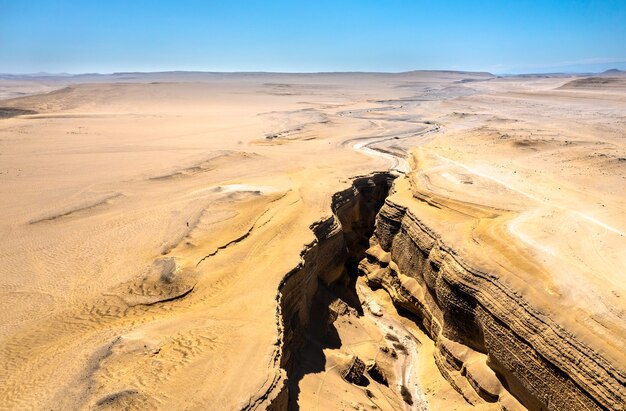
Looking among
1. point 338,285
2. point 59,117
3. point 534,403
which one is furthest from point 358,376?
point 59,117

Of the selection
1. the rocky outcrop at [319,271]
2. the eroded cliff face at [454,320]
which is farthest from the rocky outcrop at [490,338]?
the rocky outcrop at [319,271]

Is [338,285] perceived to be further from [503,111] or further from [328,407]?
[503,111]

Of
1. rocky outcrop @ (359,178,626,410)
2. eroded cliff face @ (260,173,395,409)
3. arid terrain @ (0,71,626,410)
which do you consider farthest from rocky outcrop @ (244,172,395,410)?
rocky outcrop @ (359,178,626,410)

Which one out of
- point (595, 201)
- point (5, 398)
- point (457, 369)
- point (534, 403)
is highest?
point (595, 201)

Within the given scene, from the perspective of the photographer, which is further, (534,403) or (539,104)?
(539,104)

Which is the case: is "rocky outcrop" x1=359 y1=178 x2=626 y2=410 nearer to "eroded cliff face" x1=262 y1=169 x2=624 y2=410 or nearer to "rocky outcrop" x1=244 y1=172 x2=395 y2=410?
"eroded cliff face" x1=262 y1=169 x2=624 y2=410

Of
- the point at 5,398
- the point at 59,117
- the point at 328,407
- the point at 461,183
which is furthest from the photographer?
the point at 59,117

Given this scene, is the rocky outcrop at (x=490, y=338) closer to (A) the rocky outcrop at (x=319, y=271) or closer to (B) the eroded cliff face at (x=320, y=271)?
(B) the eroded cliff face at (x=320, y=271)
